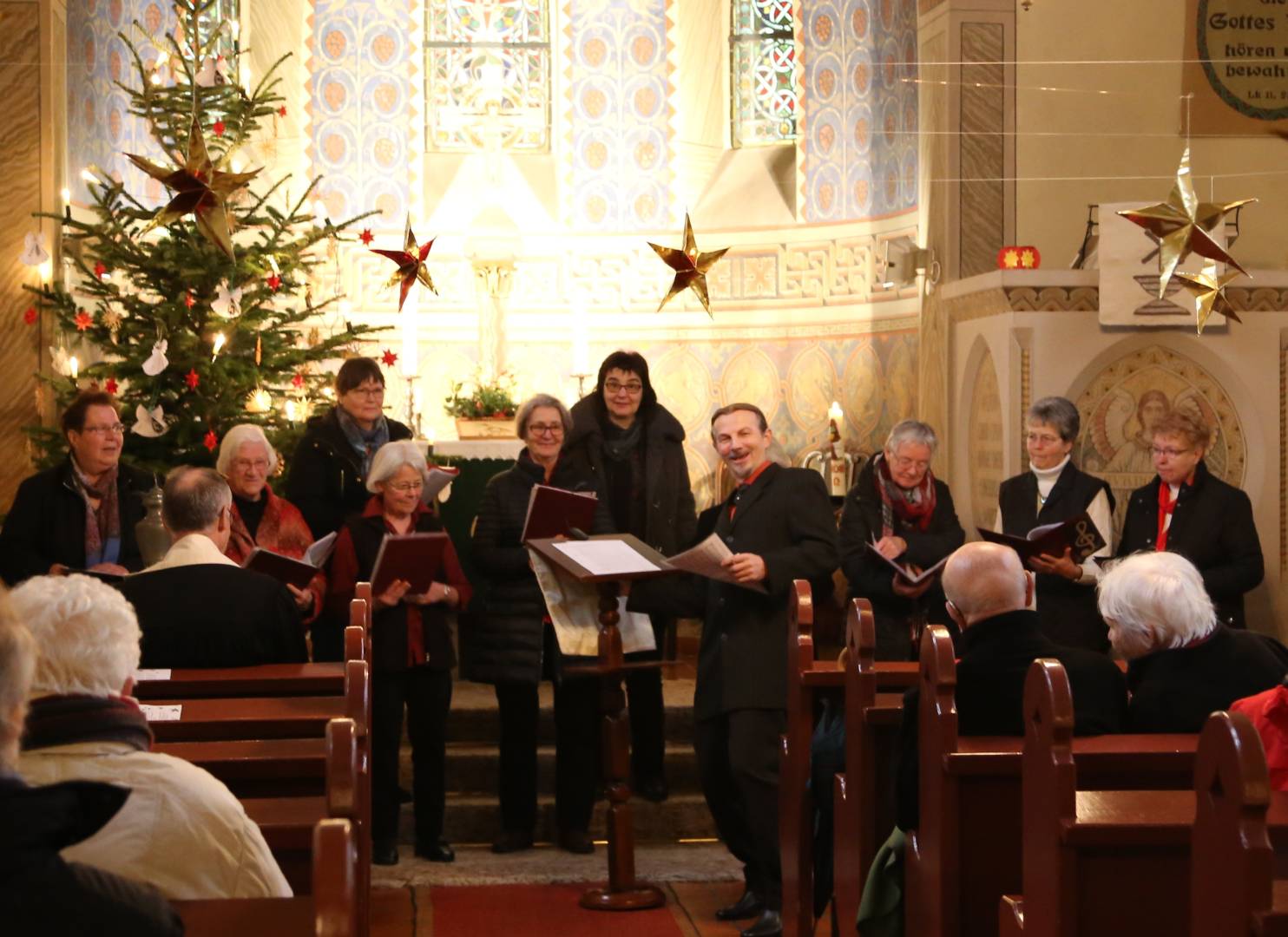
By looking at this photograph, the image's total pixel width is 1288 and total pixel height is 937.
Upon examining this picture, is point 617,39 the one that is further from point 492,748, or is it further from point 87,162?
point 492,748

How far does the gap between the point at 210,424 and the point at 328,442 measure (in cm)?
208

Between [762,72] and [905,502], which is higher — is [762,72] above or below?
above

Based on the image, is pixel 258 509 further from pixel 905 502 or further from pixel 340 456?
pixel 905 502

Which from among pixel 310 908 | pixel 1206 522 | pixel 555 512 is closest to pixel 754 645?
pixel 555 512

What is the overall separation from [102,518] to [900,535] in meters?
2.71

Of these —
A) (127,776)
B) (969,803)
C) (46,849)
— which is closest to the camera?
(46,849)

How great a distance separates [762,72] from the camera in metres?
11.0

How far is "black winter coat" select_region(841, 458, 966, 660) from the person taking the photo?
5.59m

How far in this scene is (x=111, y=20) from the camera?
32.5 ft

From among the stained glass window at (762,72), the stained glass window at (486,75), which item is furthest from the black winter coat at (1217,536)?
the stained glass window at (486,75)

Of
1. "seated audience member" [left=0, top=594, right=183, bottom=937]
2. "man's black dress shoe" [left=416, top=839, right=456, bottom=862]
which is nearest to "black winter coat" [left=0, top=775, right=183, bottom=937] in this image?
"seated audience member" [left=0, top=594, right=183, bottom=937]

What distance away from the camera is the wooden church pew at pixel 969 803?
2.96 metres

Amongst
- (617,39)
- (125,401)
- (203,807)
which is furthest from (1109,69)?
(203,807)

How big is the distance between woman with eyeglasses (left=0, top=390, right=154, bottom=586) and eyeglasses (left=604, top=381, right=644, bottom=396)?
1610 mm
